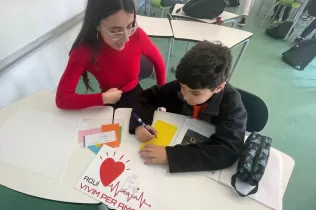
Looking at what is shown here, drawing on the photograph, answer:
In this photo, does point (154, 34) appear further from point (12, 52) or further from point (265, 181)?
point (265, 181)

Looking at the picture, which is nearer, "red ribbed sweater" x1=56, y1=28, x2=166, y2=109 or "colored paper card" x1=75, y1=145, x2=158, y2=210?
"colored paper card" x1=75, y1=145, x2=158, y2=210

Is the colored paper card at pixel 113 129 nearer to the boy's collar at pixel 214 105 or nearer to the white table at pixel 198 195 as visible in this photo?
the white table at pixel 198 195

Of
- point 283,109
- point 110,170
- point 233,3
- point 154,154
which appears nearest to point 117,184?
point 110,170

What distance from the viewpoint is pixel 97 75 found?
1.22 meters

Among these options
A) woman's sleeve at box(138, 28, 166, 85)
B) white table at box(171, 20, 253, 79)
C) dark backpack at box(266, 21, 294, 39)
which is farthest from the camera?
dark backpack at box(266, 21, 294, 39)

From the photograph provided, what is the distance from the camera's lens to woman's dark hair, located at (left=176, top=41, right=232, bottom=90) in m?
0.82

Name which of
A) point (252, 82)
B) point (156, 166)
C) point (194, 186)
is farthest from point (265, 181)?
point (252, 82)

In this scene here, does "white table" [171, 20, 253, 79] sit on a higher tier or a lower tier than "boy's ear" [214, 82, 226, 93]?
lower

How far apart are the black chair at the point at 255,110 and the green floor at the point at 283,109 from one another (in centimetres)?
84

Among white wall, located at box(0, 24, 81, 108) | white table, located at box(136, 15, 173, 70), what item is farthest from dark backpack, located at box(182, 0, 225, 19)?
white wall, located at box(0, 24, 81, 108)

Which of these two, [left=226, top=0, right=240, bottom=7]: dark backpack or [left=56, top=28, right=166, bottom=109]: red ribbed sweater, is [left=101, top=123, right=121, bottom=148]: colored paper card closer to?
[left=56, top=28, right=166, bottom=109]: red ribbed sweater

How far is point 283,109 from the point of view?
2.33 m

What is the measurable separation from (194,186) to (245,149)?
243mm

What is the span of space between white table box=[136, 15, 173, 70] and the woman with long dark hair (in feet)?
2.44
